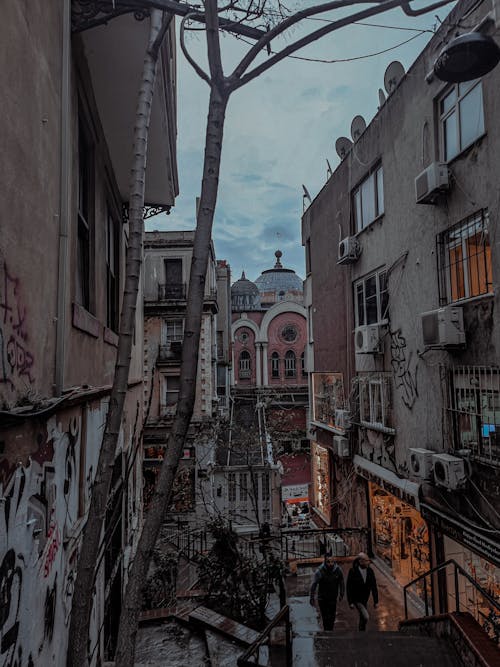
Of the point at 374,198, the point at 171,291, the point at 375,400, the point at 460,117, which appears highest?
the point at 171,291

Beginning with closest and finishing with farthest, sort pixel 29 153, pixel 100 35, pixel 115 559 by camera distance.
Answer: pixel 29 153, pixel 100 35, pixel 115 559

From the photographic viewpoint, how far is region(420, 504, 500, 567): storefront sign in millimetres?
6762

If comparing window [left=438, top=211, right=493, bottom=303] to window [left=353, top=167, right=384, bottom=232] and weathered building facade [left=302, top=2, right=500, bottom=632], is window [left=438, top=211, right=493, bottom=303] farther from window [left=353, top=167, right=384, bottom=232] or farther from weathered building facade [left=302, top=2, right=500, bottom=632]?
window [left=353, top=167, right=384, bottom=232]

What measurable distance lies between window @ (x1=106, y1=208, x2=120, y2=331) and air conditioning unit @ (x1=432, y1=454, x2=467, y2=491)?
19.8ft

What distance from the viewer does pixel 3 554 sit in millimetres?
2285

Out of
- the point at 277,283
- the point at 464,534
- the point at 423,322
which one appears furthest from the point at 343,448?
the point at 277,283

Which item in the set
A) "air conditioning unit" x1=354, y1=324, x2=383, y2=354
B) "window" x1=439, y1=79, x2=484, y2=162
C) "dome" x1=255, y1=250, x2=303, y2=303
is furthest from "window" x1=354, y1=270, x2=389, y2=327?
"dome" x1=255, y1=250, x2=303, y2=303

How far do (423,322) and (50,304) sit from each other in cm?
708

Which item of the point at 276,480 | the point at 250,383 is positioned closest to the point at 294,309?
the point at 250,383

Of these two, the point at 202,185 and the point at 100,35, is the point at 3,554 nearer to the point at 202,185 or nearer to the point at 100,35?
the point at 202,185

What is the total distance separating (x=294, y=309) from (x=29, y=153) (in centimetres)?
3773

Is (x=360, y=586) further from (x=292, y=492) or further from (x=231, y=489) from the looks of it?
(x=292, y=492)

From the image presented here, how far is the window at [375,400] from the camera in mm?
10906

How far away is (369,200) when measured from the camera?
1220 cm
